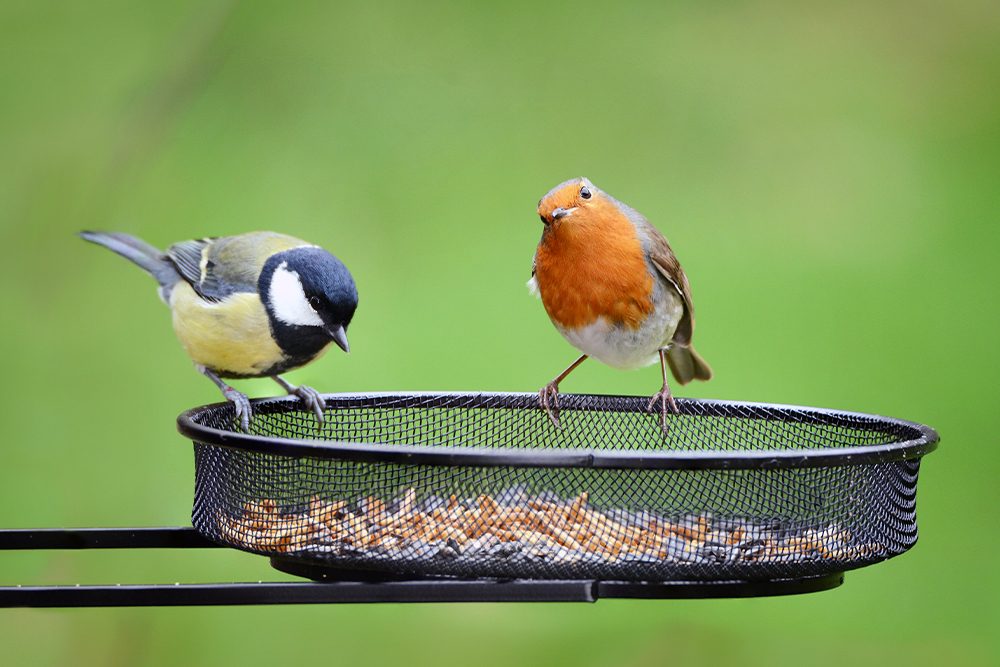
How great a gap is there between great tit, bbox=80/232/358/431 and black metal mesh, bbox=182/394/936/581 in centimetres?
61

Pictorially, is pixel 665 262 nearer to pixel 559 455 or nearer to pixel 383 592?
pixel 559 455

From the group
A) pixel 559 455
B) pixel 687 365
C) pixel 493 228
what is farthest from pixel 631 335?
pixel 493 228

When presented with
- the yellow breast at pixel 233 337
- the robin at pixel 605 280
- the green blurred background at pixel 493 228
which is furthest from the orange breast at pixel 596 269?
the green blurred background at pixel 493 228

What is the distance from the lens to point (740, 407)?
2.74m

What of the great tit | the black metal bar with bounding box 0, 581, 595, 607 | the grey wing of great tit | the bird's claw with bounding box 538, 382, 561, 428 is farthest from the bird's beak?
the black metal bar with bounding box 0, 581, 595, 607

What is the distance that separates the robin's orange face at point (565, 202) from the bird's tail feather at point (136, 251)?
51.8 inches

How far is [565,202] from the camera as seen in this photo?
2746 mm

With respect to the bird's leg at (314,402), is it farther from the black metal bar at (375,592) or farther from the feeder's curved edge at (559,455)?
the black metal bar at (375,592)

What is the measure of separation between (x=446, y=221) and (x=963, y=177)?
192 cm

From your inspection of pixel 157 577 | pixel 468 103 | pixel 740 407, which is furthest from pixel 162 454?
pixel 740 407

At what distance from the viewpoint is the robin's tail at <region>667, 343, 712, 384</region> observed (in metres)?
3.30

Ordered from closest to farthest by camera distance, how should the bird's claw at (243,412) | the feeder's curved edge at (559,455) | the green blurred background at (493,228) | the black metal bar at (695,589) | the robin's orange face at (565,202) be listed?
the feeder's curved edge at (559,455) < the black metal bar at (695,589) < the bird's claw at (243,412) < the robin's orange face at (565,202) < the green blurred background at (493,228)

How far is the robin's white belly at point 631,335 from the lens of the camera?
2873 millimetres

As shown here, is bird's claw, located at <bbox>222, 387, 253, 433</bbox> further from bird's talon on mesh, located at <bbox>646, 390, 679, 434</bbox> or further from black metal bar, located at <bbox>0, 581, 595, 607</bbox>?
bird's talon on mesh, located at <bbox>646, 390, 679, 434</bbox>
